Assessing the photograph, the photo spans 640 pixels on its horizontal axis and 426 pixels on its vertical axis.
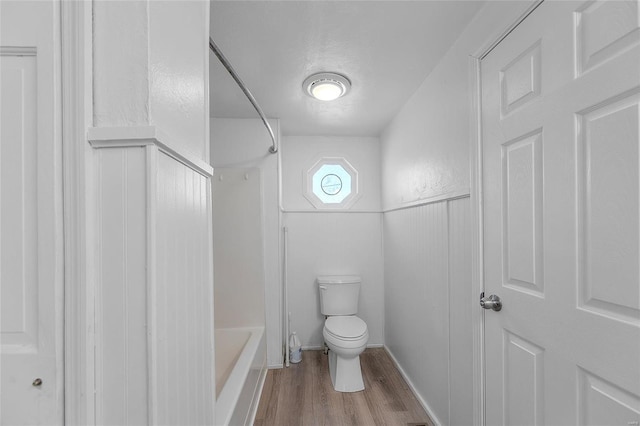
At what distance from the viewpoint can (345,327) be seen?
227cm

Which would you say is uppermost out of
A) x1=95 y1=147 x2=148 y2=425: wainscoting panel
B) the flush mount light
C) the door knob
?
the flush mount light

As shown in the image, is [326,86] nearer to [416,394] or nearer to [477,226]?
[477,226]

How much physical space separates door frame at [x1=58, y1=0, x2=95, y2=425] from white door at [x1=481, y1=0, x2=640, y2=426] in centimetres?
120

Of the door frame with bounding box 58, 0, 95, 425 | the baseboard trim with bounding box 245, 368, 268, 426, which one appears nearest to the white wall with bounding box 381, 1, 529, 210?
the door frame with bounding box 58, 0, 95, 425

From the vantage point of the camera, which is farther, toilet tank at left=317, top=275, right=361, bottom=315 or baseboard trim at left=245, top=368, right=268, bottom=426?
toilet tank at left=317, top=275, right=361, bottom=315

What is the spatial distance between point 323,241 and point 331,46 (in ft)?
5.99

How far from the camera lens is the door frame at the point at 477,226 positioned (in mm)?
1292

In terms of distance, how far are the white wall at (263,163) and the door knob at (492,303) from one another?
1673 mm

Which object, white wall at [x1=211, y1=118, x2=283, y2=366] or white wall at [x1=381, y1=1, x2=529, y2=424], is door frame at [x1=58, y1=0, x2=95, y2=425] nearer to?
white wall at [x1=381, y1=1, x2=529, y2=424]

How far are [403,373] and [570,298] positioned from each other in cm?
178

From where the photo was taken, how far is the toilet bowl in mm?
2090

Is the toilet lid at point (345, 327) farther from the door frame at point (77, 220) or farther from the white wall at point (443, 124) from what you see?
the door frame at point (77, 220)

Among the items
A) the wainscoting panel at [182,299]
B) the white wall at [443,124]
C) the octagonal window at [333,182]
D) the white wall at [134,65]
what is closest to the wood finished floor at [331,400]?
the wainscoting panel at [182,299]

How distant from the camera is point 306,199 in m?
2.96
